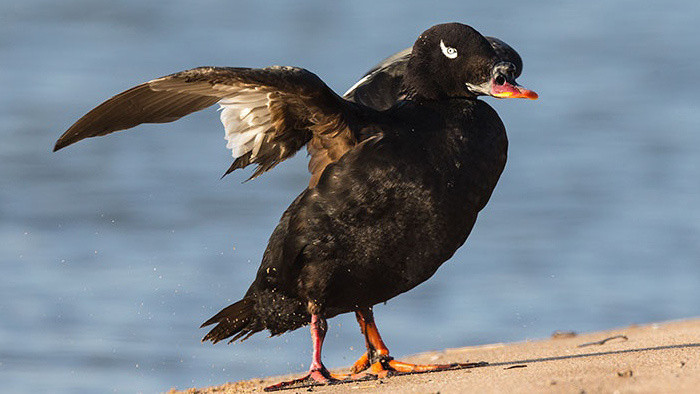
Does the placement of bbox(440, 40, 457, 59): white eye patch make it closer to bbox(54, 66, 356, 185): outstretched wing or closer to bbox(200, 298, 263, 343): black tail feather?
bbox(54, 66, 356, 185): outstretched wing

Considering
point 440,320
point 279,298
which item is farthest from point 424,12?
point 279,298

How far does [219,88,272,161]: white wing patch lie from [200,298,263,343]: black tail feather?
82 centimetres

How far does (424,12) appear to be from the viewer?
1902cm

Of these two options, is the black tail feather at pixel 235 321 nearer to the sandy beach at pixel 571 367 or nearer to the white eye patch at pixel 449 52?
the sandy beach at pixel 571 367

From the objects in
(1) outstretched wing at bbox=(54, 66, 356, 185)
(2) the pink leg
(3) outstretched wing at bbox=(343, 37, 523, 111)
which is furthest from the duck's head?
(2) the pink leg

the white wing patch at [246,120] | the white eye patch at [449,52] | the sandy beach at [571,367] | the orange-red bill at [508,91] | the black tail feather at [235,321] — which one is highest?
the white eye patch at [449,52]

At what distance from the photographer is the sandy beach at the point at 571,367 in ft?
16.6

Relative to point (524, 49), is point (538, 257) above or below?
below

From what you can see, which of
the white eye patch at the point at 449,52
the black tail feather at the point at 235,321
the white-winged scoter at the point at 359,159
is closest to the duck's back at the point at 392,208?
the white-winged scoter at the point at 359,159

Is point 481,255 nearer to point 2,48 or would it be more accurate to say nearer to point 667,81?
point 667,81

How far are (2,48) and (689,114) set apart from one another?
31.4 ft

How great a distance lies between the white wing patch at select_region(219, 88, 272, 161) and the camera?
612 cm

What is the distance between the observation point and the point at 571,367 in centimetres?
566

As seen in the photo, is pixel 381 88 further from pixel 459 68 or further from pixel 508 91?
pixel 508 91
